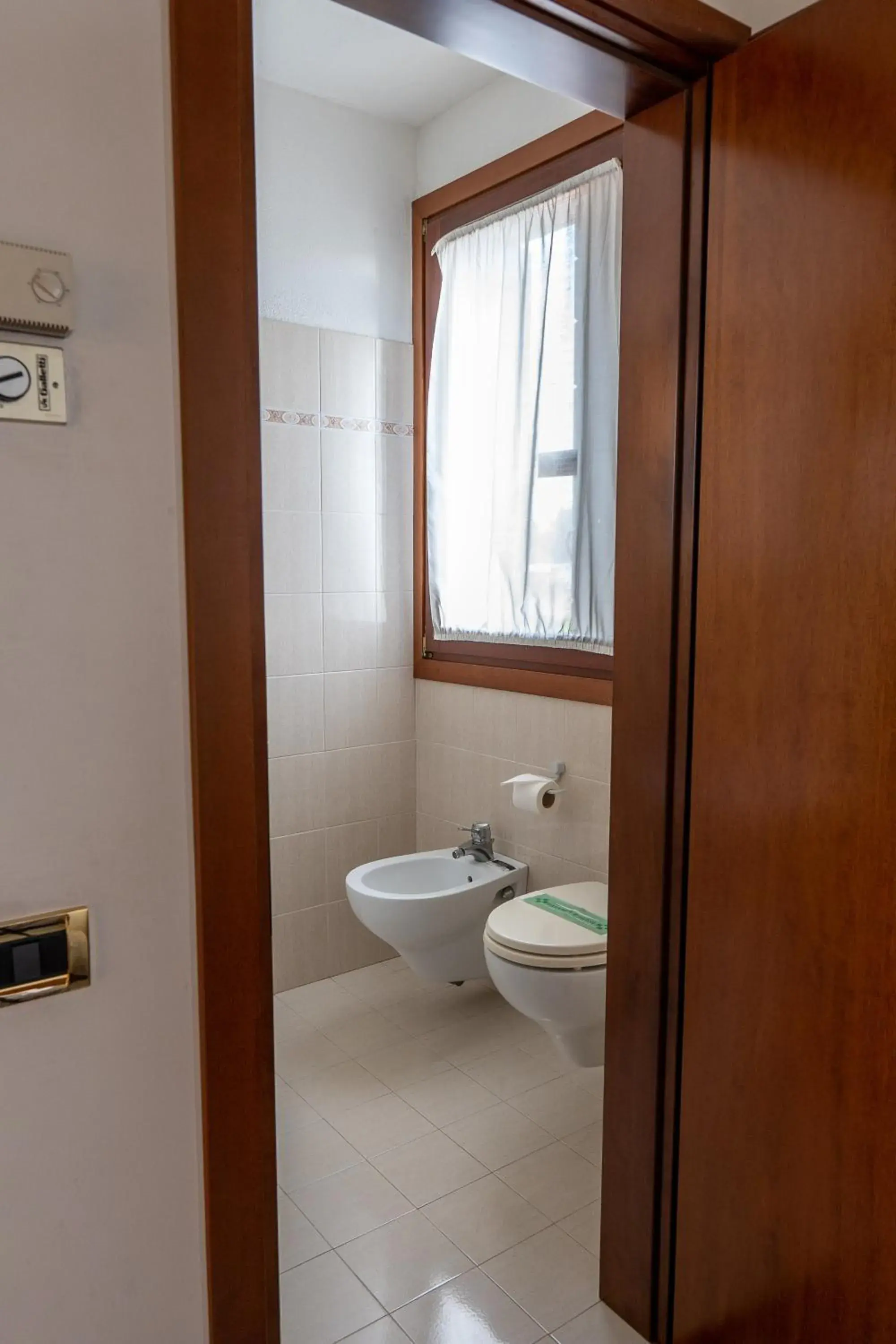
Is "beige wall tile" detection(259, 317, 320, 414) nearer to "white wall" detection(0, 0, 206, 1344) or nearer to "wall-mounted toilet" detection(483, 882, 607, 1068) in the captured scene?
"wall-mounted toilet" detection(483, 882, 607, 1068)

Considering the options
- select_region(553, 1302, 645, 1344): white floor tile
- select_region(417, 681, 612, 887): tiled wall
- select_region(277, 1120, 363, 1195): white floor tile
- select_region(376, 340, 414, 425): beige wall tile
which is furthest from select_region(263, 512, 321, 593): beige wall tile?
select_region(553, 1302, 645, 1344): white floor tile

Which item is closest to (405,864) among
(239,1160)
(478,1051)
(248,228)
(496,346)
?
(478,1051)

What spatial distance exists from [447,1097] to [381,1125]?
201mm

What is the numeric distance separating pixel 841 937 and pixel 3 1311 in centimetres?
108

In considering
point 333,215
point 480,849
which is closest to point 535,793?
point 480,849

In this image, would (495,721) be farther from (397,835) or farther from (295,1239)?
(295,1239)

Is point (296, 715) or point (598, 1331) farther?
point (296, 715)

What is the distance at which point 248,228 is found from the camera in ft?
3.29

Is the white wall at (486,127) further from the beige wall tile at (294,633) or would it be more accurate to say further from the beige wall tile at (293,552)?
the beige wall tile at (294,633)

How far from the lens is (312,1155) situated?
216 centimetres

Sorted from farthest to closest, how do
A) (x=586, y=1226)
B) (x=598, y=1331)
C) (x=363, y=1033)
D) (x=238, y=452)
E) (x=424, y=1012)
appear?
1. (x=424, y=1012)
2. (x=363, y=1033)
3. (x=586, y=1226)
4. (x=598, y=1331)
5. (x=238, y=452)

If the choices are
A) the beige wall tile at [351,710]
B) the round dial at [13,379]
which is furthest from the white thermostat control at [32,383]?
the beige wall tile at [351,710]

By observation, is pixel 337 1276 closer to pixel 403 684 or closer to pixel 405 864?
pixel 405 864

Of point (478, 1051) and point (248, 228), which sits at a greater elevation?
point (248, 228)
